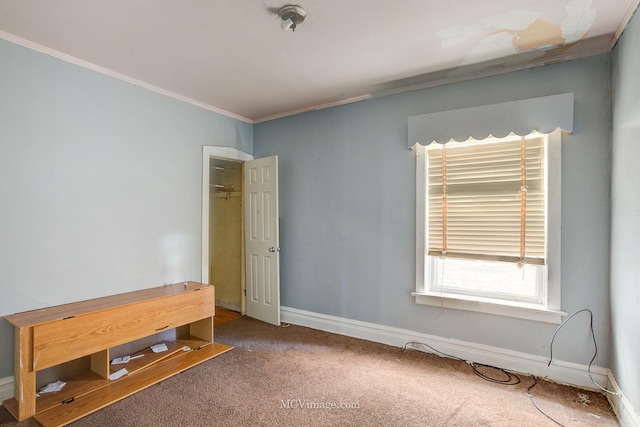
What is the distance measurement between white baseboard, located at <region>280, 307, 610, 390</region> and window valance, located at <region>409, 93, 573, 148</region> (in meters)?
1.78

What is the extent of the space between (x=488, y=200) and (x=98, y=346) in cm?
324

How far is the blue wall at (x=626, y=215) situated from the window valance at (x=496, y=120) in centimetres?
32

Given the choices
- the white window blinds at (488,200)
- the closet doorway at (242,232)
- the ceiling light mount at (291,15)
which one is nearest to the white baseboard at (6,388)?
the closet doorway at (242,232)

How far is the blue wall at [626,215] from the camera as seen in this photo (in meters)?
1.83

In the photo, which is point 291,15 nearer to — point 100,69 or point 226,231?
point 100,69

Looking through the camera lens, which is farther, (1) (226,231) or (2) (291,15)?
(1) (226,231)

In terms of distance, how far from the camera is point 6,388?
215 centimetres

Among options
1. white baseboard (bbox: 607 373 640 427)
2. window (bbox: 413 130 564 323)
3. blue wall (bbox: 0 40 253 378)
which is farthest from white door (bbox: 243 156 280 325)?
white baseboard (bbox: 607 373 640 427)

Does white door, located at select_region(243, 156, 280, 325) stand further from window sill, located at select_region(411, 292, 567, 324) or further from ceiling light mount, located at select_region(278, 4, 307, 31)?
ceiling light mount, located at select_region(278, 4, 307, 31)

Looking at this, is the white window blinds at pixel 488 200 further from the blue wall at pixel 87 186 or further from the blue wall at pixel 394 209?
the blue wall at pixel 87 186

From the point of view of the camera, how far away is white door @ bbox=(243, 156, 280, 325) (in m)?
3.71

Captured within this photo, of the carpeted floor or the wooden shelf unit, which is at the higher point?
the wooden shelf unit

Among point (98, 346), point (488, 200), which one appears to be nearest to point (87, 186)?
point (98, 346)

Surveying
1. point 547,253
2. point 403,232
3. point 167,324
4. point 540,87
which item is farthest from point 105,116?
point 547,253
